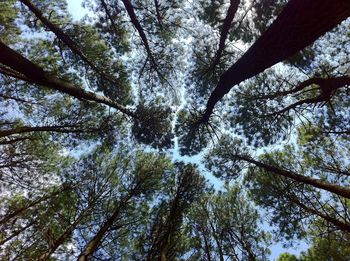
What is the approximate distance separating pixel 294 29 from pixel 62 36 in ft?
18.3

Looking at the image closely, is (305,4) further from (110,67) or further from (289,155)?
(289,155)

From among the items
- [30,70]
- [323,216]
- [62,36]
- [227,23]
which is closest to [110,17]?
[62,36]

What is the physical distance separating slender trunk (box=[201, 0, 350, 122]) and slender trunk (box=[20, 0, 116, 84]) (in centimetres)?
437

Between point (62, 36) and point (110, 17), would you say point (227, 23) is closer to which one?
point (110, 17)

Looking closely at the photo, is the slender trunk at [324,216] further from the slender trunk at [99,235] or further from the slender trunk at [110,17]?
the slender trunk at [110,17]

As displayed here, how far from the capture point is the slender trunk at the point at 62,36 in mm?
6238

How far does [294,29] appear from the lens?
3.23 metres

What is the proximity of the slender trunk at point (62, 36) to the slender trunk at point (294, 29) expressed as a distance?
4.37m

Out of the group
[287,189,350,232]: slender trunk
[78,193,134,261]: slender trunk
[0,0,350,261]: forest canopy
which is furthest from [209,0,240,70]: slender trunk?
[78,193,134,261]: slender trunk

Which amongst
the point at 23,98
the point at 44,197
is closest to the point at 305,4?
the point at 23,98

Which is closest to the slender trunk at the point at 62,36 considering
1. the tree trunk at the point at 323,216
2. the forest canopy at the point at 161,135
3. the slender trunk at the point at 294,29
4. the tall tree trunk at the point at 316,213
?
the forest canopy at the point at 161,135

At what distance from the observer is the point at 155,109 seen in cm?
821

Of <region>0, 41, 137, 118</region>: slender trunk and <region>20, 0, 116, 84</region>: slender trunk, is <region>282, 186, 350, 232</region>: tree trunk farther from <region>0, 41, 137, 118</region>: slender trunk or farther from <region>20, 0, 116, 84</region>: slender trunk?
→ <region>20, 0, 116, 84</region>: slender trunk

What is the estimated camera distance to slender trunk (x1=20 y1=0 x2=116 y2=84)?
6.24 m
